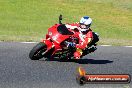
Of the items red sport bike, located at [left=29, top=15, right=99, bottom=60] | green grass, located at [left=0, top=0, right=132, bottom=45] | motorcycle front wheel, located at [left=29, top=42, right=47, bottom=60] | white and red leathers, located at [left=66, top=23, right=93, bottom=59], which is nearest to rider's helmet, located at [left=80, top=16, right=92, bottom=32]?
white and red leathers, located at [left=66, top=23, right=93, bottom=59]

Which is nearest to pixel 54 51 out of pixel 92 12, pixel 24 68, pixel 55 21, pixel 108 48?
pixel 24 68

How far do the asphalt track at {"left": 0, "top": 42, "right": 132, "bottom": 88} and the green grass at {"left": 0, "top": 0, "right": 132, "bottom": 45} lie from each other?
203 cm

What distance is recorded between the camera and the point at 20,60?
1320 cm

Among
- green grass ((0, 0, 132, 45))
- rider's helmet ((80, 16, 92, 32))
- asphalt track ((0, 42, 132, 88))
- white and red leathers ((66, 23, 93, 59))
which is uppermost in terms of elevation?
rider's helmet ((80, 16, 92, 32))

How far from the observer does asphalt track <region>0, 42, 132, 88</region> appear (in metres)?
10.7

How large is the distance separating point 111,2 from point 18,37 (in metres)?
12.5

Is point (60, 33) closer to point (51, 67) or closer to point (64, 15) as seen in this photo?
point (51, 67)

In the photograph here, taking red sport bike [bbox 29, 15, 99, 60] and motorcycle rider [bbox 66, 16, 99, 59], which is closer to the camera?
red sport bike [bbox 29, 15, 99, 60]

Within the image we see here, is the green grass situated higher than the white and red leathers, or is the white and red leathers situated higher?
the white and red leathers

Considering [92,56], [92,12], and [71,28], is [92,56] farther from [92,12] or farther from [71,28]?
[92,12]

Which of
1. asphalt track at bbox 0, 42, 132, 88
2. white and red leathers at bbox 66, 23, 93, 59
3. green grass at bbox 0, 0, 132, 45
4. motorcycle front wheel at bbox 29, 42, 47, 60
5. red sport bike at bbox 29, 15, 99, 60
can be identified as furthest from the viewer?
green grass at bbox 0, 0, 132, 45

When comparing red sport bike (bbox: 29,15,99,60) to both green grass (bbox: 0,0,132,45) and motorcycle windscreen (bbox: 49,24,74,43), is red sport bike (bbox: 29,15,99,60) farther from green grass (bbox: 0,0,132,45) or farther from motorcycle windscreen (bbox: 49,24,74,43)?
green grass (bbox: 0,0,132,45)

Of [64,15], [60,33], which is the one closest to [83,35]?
[60,33]

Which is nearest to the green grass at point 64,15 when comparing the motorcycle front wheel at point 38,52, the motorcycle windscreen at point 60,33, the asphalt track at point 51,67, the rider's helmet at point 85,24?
the asphalt track at point 51,67
